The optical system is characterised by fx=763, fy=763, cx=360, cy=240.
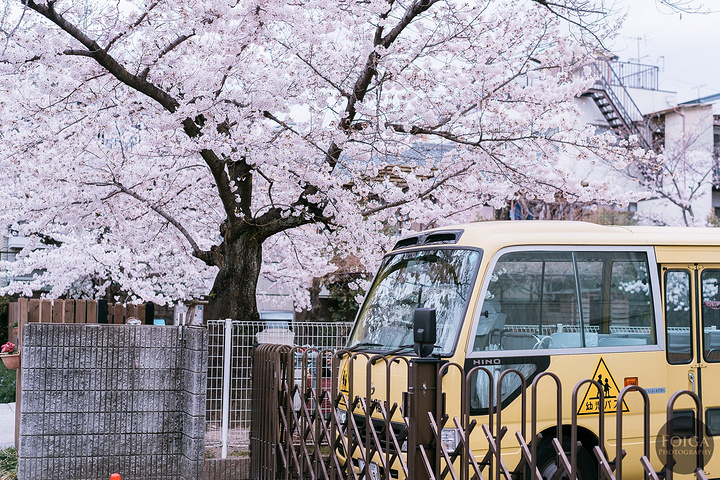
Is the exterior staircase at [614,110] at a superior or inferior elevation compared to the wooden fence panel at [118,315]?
superior

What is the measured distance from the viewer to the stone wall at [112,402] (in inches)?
301

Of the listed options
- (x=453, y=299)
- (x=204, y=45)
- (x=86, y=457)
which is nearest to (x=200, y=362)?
(x=86, y=457)

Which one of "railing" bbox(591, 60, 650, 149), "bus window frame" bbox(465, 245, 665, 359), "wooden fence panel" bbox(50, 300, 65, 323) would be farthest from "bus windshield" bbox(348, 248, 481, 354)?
"railing" bbox(591, 60, 650, 149)

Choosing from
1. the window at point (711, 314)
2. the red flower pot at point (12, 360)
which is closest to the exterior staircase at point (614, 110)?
the window at point (711, 314)

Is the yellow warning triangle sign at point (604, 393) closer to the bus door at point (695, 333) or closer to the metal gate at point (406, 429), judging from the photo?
the metal gate at point (406, 429)

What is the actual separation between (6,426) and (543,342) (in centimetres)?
885

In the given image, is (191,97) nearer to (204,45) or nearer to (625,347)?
(204,45)

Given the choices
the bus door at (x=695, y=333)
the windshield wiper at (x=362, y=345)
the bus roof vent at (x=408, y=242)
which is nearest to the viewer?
the bus door at (x=695, y=333)

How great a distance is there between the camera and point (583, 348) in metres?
6.53

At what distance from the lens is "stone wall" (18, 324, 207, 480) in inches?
301

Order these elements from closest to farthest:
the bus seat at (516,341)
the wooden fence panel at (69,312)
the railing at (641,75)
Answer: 1. the bus seat at (516,341)
2. the wooden fence panel at (69,312)
3. the railing at (641,75)

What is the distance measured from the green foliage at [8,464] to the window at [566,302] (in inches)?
210

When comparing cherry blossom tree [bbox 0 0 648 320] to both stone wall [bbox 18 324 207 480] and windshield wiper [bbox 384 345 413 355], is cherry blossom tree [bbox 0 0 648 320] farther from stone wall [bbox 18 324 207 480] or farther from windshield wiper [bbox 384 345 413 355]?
windshield wiper [bbox 384 345 413 355]

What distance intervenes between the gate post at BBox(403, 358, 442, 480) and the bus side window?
9.48 ft
